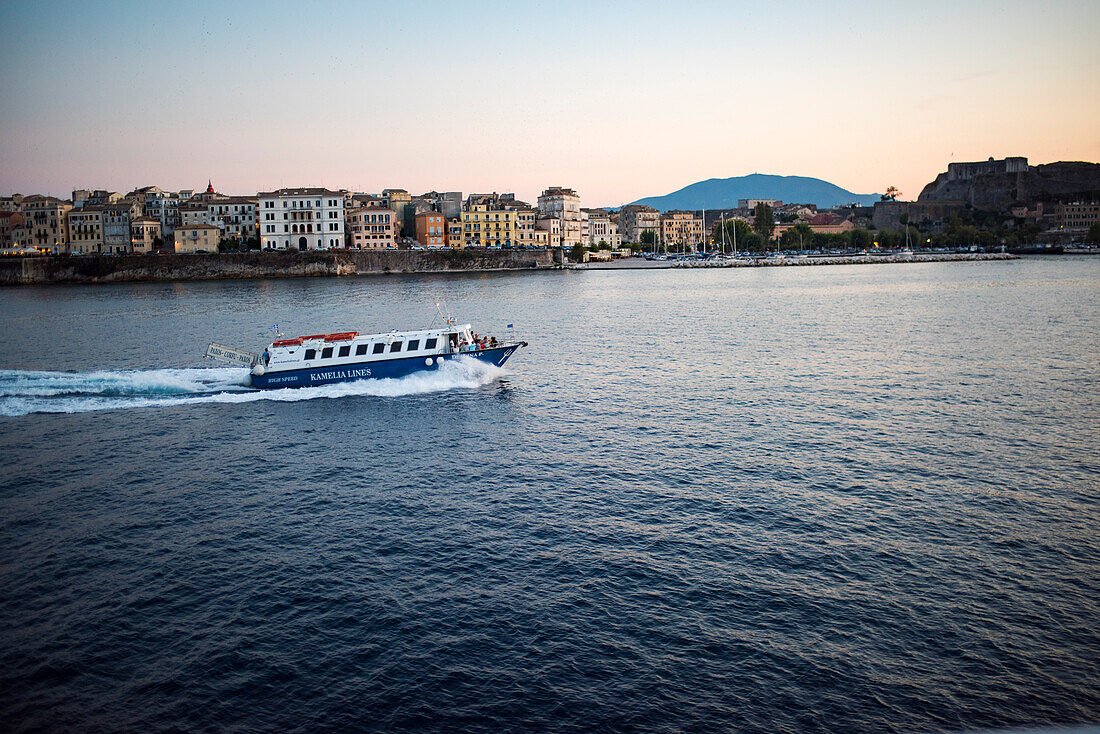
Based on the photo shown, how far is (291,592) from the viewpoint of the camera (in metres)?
14.7

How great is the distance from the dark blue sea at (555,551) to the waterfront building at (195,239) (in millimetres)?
100734

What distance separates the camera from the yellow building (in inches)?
5827

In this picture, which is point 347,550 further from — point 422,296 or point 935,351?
point 422,296

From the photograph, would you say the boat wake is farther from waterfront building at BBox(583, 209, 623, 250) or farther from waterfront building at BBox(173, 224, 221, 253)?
waterfront building at BBox(583, 209, 623, 250)

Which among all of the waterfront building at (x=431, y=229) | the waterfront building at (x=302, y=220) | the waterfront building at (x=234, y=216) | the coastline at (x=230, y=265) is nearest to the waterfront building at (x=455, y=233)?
the waterfront building at (x=431, y=229)

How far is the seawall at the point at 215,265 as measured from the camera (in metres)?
116

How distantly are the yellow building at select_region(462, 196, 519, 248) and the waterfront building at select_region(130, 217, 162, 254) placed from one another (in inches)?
2136

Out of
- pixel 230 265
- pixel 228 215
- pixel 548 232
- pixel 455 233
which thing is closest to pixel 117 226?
pixel 228 215

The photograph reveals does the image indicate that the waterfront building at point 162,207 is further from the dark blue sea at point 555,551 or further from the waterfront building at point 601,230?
the dark blue sea at point 555,551

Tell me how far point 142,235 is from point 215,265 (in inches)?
815

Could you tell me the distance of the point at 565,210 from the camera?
16812 centimetres

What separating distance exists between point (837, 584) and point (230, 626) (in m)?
11.1

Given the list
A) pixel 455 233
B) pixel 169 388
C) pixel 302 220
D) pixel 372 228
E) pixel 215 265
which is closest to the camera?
pixel 169 388

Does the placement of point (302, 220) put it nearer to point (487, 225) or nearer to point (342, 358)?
point (487, 225)
